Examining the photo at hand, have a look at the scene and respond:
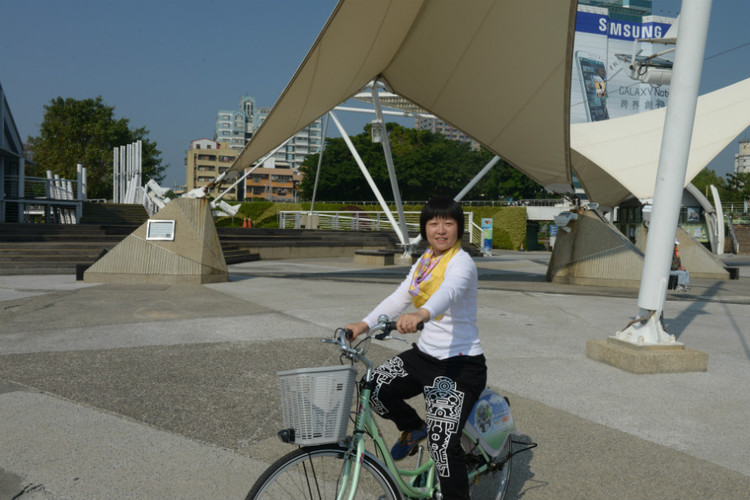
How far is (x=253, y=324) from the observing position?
8117 millimetres

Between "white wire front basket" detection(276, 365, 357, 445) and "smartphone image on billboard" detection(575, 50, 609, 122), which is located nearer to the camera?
"white wire front basket" detection(276, 365, 357, 445)

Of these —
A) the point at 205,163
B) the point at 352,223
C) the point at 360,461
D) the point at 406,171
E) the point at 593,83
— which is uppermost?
the point at 593,83

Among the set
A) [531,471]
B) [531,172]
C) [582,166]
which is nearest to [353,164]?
[582,166]

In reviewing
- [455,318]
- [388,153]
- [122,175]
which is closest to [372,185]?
[388,153]

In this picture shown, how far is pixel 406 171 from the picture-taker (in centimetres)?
7350

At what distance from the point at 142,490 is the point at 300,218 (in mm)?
40185

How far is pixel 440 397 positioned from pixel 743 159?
20705 cm

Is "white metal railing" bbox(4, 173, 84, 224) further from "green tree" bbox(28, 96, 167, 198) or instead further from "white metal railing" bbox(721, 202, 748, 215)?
"white metal railing" bbox(721, 202, 748, 215)

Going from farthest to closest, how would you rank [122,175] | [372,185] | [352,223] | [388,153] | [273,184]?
[273,184] → [122,175] → [352,223] → [372,185] → [388,153]

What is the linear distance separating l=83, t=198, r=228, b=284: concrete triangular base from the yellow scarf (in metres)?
10.8

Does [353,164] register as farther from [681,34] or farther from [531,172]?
[681,34]

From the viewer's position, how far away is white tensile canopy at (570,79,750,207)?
21047mm

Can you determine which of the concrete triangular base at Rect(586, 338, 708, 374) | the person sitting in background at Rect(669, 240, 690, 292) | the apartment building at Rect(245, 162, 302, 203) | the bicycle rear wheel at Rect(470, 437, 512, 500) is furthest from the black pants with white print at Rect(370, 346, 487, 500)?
the apartment building at Rect(245, 162, 302, 203)

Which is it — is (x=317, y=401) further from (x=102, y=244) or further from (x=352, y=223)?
(x=352, y=223)
